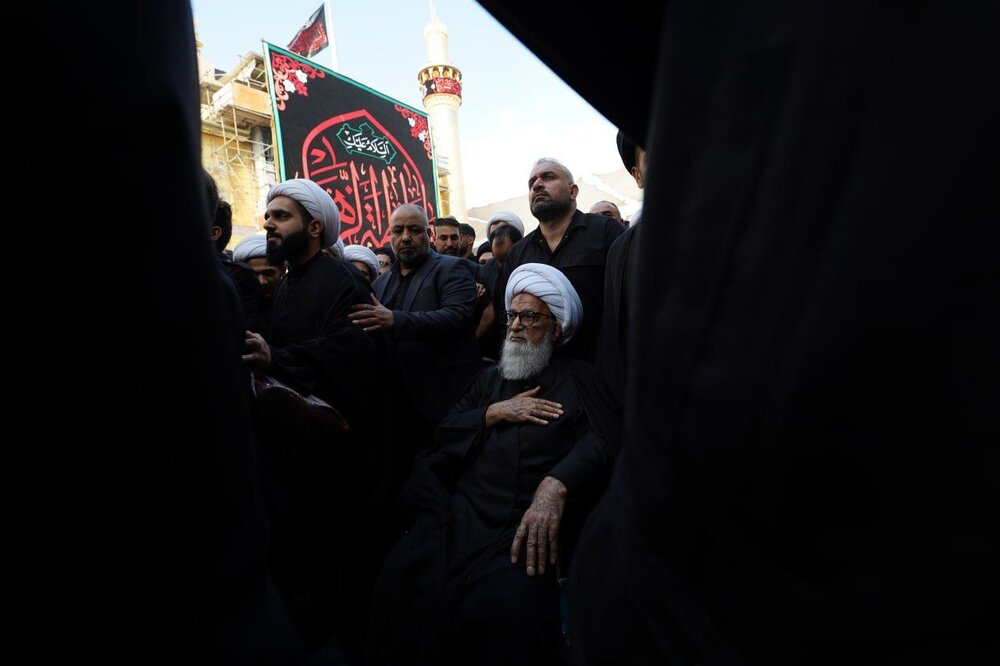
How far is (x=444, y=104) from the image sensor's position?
21.1 metres

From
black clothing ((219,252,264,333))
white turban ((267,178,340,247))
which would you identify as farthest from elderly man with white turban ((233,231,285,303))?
white turban ((267,178,340,247))

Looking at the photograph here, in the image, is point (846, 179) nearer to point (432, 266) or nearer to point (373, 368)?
point (373, 368)

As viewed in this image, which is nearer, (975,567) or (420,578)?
(975,567)

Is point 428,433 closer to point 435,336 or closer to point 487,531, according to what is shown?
point 435,336

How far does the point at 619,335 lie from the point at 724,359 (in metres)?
1.16

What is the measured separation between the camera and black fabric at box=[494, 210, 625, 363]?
249 cm

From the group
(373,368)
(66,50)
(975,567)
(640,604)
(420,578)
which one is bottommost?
(420,578)

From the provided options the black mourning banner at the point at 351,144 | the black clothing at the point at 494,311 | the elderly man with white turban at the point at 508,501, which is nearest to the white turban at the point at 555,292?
the elderly man with white turban at the point at 508,501

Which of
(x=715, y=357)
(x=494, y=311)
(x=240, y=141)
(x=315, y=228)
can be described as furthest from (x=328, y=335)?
(x=240, y=141)

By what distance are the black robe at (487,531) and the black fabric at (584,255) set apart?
1.57ft

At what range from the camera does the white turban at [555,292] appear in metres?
2.17

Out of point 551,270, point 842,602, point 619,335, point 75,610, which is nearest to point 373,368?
point 551,270

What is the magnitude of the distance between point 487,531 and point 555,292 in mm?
939

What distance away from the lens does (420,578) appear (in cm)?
162
